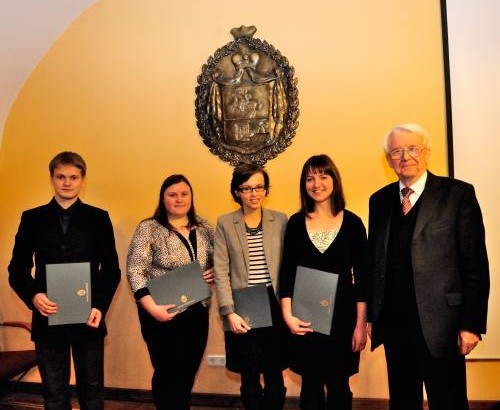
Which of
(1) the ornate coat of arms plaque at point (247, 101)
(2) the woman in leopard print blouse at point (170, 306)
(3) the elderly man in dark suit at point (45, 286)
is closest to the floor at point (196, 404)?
(2) the woman in leopard print blouse at point (170, 306)

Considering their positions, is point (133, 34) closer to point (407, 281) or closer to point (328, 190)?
point (328, 190)

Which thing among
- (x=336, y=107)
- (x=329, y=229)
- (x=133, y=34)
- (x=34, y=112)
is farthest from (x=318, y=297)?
(x=34, y=112)

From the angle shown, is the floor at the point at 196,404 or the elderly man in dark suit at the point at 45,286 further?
the floor at the point at 196,404

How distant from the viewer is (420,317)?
188 cm

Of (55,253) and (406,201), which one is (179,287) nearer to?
(55,253)

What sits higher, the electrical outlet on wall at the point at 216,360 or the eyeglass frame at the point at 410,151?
the eyeglass frame at the point at 410,151

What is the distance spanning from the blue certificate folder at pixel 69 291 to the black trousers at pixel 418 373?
1412 mm

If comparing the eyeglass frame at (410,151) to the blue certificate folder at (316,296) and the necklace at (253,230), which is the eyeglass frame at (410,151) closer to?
the blue certificate folder at (316,296)

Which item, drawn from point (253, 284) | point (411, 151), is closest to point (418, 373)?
point (253, 284)

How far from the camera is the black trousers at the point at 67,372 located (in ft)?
7.50

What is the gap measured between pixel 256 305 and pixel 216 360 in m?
1.22

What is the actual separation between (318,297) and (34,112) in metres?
2.62

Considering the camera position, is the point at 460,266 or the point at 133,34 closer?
the point at 460,266

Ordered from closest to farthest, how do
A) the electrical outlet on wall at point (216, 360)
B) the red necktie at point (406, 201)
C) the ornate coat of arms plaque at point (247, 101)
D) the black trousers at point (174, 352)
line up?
the red necktie at point (406, 201)
the black trousers at point (174, 352)
the ornate coat of arms plaque at point (247, 101)
the electrical outlet on wall at point (216, 360)
